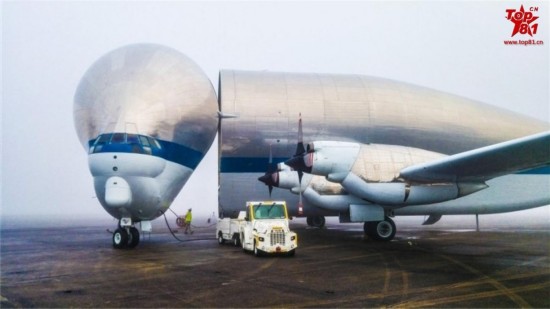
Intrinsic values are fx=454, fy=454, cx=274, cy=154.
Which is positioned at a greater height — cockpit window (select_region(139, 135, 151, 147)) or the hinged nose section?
cockpit window (select_region(139, 135, 151, 147))

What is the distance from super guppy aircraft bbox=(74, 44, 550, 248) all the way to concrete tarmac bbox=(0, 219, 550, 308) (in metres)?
3.03

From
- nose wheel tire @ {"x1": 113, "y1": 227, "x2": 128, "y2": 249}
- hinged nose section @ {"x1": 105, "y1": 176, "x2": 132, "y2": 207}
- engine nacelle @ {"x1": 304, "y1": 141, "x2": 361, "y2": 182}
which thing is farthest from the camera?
nose wheel tire @ {"x1": 113, "y1": 227, "x2": 128, "y2": 249}

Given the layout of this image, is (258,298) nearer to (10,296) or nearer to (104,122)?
(10,296)

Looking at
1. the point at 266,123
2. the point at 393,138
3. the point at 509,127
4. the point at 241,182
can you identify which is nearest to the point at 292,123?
the point at 266,123

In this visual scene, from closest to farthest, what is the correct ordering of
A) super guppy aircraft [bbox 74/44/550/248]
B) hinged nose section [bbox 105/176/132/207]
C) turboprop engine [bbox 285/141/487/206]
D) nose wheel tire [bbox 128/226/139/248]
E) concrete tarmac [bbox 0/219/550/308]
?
concrete tarmac [bbox 0/219/550/308] → hinged nose section [bbox 105/176/132/207] → turboprop engine [bbox 285/141/487/206] → super guppy aircraft [bbox 74/44/550/248] → nose wheel tire [bbox 128/226/139/248]

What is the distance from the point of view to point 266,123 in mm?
23578

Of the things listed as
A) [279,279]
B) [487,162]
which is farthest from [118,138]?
[487,162]

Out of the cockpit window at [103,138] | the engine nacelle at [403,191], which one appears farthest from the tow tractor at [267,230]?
the cockpit window at [103,138]

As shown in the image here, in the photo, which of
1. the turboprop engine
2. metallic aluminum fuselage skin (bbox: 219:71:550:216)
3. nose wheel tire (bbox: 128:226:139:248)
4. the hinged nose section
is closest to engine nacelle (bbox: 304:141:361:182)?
the turboprop engine

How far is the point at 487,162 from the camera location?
632 inches

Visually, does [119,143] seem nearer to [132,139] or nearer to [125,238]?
[132,139]

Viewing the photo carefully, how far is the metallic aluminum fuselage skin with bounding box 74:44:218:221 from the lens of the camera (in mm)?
17859

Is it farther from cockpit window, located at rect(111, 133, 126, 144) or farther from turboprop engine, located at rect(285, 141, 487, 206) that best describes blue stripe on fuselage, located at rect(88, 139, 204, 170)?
turboprop engine, located at rect(285, 141, 487, 206)

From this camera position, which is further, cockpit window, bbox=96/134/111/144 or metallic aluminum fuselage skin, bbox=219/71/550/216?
metallic aluminum fuselage skin, bbox=219/71/550/216
